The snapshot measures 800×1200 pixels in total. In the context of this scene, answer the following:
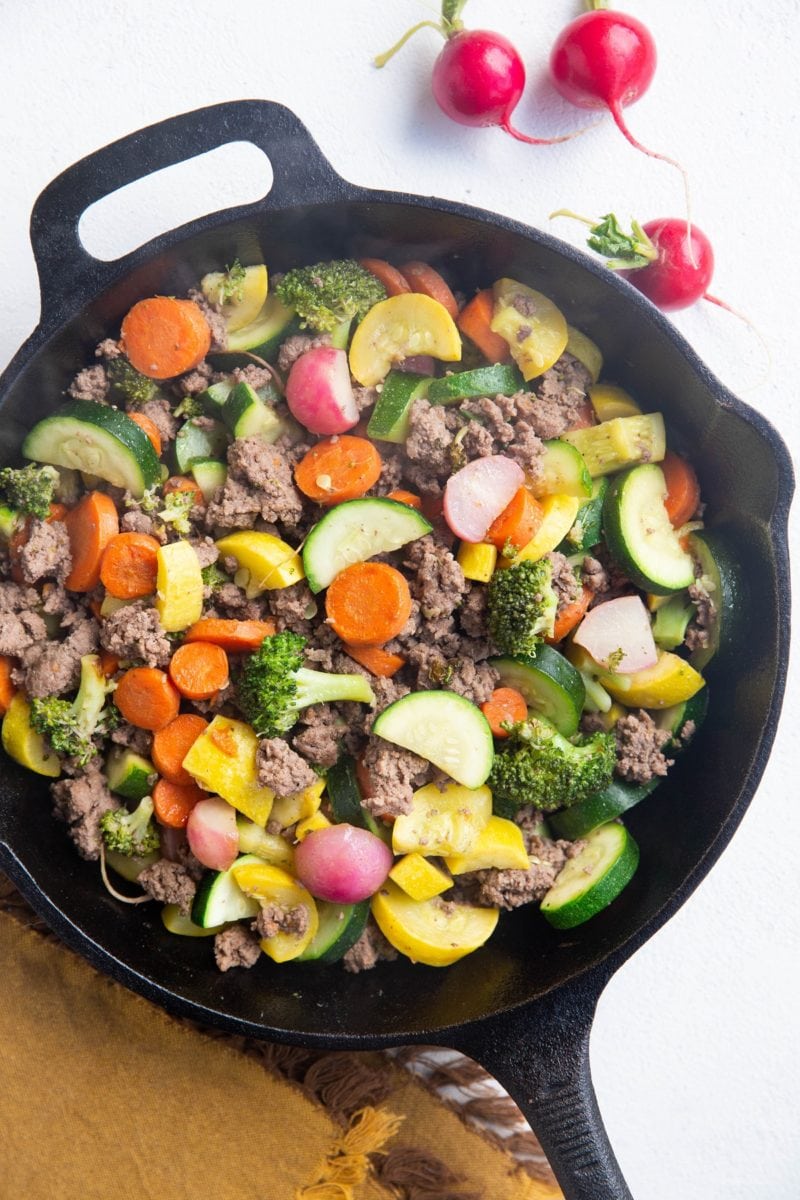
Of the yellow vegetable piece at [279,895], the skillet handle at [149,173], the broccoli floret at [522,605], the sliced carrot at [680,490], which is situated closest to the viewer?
the skillet handle at [149,173]

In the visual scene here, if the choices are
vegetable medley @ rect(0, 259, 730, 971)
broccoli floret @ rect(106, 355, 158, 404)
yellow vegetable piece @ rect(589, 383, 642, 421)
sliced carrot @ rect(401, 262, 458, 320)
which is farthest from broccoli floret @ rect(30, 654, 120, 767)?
yellow vegetable piece @ rect(589, 383, 642, 421)

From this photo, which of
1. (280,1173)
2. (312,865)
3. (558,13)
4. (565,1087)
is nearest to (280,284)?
(558,13)

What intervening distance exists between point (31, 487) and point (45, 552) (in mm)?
200

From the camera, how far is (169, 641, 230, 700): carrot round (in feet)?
9.90

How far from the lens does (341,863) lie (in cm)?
296

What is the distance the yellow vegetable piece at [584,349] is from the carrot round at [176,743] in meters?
1.68

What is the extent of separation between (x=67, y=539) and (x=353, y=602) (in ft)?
3.03

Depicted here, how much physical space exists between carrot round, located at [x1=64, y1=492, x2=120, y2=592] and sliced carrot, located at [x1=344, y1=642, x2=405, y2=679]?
0.80 m

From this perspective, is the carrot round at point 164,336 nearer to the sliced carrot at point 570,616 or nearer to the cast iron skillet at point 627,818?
the cast iron skillet at point 627,818

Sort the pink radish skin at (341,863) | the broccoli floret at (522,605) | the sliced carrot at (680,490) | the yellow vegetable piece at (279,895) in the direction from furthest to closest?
1. the sliced carrot at (680,490)
2. the yellow vegetable piece at (279,895)
3. the pink radish skin at (341,863)
4. the broccoli floret at (522,605)

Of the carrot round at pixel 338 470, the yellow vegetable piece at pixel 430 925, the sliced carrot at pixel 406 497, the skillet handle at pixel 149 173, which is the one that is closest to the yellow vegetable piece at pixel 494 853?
the yellow vegetable piece at pixel 430 925

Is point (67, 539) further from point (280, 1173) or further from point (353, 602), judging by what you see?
point (280, 1173)

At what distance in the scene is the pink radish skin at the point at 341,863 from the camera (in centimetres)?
297

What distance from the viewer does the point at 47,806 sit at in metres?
3.20
